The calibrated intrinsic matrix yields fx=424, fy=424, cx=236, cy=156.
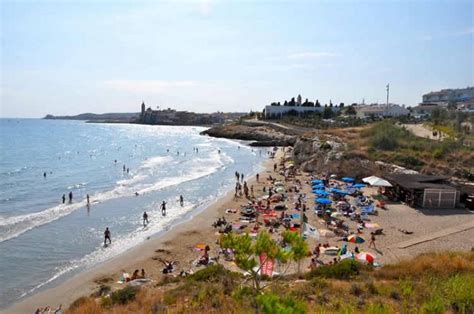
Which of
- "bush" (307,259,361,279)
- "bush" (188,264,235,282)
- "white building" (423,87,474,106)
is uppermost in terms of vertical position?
"white building" (423,87,474,106)

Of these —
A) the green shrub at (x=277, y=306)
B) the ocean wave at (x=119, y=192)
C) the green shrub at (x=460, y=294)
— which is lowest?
the ocean wave at (x=119, y=192)

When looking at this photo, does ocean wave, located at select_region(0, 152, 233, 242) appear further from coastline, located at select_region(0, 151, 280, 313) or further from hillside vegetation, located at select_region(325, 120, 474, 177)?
hillside vegetation, located at select_region(325, 120, 474, 177)

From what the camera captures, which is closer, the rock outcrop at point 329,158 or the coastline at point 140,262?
the coastline at point 140,262

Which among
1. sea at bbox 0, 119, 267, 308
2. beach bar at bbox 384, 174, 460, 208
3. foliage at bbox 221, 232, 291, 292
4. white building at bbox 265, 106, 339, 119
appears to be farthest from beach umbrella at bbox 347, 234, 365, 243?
white building at bbox 265, 106, 339, 119

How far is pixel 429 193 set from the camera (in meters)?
27.6

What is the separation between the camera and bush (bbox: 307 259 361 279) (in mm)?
14203

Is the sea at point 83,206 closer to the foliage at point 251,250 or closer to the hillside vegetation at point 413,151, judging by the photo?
the foliage at point 251,250

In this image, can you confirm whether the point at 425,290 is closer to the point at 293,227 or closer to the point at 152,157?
the point at 293,227

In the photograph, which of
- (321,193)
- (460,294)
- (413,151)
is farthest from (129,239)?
A: (413,151)

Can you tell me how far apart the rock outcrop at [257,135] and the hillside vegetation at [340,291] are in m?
67.3

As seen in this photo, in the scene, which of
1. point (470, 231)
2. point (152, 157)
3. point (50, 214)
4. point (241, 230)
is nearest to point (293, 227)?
point (241, 230)

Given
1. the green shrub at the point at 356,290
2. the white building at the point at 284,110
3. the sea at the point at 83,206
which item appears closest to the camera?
the green shrub at the point at 356,290

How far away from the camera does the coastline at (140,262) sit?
16188 mm

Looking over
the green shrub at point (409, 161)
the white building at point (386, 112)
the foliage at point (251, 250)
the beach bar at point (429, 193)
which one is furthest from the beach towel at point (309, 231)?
the white building at point (386, 112)
